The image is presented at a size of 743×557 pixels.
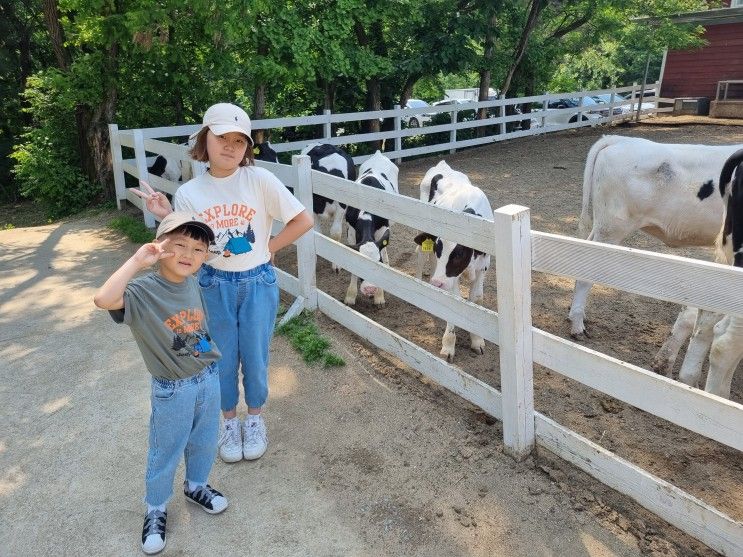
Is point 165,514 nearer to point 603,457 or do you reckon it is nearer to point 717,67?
point 603,457

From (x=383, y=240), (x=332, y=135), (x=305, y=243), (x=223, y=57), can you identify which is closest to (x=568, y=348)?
(x=305, y=243)

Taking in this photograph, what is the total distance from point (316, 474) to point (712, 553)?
1.92 metres

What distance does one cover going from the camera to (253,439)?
3.38 metres

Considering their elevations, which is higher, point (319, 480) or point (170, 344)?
point (170, 344)

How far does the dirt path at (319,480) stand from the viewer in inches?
108

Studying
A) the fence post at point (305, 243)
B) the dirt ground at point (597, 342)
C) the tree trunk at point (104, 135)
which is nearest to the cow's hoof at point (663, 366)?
the dirt ground at point (597, 342)

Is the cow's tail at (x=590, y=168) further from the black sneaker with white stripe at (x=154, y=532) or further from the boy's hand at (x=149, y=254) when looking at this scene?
the black sneaker with white stripe at (x=154, y=532)

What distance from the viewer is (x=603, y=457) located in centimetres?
282

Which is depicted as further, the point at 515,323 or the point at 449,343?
the point at 449,343

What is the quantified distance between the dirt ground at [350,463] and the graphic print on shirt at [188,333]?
96 centimetres

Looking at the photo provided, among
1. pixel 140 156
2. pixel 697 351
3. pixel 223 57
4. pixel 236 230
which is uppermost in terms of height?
pixel 223 57

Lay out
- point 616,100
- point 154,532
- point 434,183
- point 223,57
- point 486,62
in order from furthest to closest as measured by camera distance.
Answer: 1. point 616,100
2. point 486,62
3. point 223,57
4. point 434,183
5. point 154,532

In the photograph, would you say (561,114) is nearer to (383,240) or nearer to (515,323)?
(383,240)

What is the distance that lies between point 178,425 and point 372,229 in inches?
122
